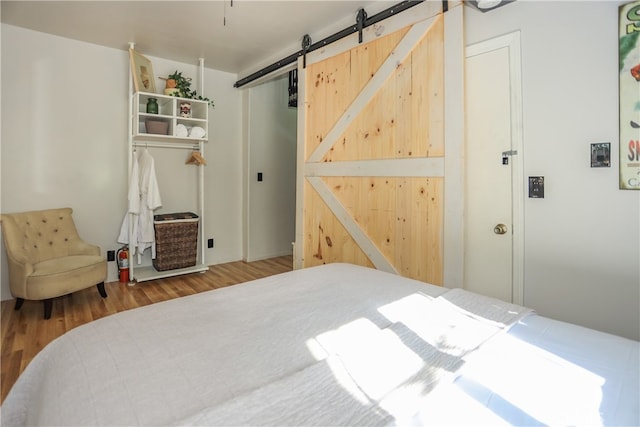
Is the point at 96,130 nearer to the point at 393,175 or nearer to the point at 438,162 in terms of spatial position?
the point at 393,175

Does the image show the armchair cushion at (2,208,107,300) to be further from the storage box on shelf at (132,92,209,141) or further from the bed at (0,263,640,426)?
the bed at (0,263,640,426)

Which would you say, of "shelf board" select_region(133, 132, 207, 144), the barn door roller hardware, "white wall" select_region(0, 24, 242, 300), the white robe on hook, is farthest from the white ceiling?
the white robe on hook

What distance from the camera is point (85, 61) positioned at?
348cm

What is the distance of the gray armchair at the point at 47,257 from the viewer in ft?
8.80

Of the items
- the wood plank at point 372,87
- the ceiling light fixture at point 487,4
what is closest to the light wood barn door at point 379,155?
the wood plank at point 372,87

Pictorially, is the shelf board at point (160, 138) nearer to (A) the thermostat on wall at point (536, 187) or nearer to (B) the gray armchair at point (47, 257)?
(B) the gray armchair at point (47, 257)

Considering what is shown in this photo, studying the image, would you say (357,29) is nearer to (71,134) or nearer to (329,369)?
(329,369)

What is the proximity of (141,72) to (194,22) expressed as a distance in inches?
39.4

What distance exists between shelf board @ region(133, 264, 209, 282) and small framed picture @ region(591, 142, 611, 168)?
12.5ft

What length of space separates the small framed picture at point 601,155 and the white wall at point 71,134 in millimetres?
4019

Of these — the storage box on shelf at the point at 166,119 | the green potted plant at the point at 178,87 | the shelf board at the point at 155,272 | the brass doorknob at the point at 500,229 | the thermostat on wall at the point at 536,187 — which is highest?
the green potted plant at the point at 178,87

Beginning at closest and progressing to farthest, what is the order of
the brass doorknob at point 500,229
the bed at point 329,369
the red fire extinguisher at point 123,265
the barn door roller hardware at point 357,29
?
1. the bed at point 329,369
2. the brass doorknob at point 500,229
3. the barn door roller hardware at point 357,29
4. the red fire extinguisher at point 123,265

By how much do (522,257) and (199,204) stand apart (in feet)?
11.9

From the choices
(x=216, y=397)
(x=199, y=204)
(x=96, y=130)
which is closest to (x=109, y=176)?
(x=96, y=130)
